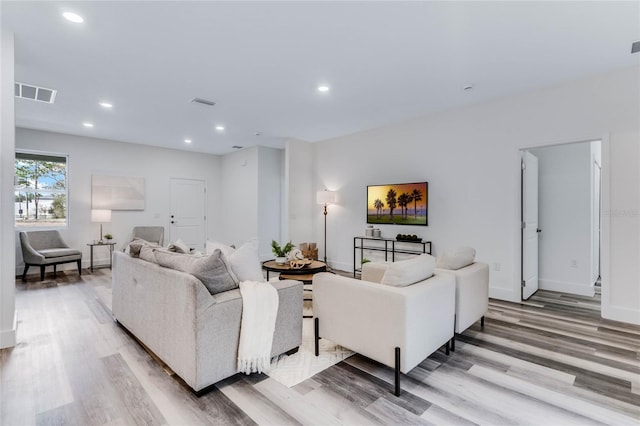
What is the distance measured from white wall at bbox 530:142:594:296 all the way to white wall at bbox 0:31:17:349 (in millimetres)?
6244

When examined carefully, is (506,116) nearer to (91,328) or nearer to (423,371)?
(423,371)

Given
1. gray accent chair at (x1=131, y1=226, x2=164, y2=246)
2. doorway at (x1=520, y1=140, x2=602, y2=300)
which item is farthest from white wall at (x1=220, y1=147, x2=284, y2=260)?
doorway at (x1=520, y1=140, x2=602, y2=300)

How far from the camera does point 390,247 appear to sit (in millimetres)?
5309

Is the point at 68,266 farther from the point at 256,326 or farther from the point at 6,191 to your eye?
the point at 256,326

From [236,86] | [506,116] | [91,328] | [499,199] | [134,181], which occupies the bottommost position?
[91,328]

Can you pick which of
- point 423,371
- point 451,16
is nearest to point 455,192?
point 451,16

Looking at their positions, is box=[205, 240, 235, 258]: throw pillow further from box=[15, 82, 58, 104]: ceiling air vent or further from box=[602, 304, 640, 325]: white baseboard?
box=[602, 304, 640, 325]: white baseboard

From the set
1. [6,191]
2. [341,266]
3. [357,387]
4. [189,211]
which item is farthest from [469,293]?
[189,211]

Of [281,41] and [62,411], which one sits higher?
[281,41]

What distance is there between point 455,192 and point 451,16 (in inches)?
105

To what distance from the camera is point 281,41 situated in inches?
106

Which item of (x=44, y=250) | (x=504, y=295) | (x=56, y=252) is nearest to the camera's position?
(x=504, y=295)

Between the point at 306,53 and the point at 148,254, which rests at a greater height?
the point at 306,53

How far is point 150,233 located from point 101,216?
0.97m
